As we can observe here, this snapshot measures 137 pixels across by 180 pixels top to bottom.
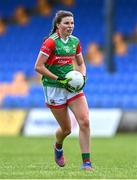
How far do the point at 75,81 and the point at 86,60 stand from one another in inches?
667

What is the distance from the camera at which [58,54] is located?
32.2 feet

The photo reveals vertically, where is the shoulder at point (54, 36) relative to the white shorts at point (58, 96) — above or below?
above

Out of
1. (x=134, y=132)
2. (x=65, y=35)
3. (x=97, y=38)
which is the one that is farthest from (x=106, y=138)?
(x=65, y=35)

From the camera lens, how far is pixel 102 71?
2489cm

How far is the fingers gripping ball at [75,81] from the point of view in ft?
31.3

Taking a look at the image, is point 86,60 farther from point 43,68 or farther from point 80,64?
point 43,68

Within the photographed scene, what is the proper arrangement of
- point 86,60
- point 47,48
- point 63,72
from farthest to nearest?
point 86,60 → point 63,72 → point 47,48

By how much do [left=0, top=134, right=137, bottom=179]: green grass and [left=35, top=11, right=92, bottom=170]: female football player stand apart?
60 centimetres

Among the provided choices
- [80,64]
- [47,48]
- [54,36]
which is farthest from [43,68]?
[80,64]

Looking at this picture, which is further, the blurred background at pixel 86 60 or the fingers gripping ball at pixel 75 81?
the blurred background at pixel 86 60

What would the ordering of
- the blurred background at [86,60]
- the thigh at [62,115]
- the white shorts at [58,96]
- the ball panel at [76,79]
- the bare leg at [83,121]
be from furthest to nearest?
1. the blurred background at [86,60]
2. the thigh at [62,115]
3. the white shorts at [58,96]
4. the bare leg at [83,121]
5. the ball panel at [76,79]

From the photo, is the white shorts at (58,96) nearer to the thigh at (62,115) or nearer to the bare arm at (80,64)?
the thigh at (62,115)

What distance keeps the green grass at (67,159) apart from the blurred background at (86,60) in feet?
4.03

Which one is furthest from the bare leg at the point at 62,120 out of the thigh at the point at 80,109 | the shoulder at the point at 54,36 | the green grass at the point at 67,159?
the shoulder at the point at 54,36
